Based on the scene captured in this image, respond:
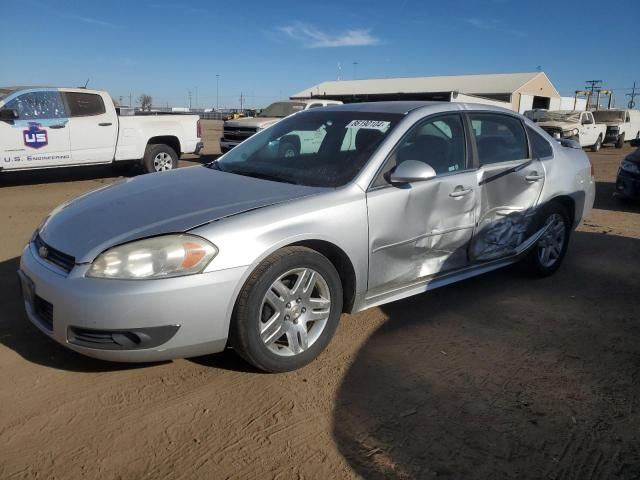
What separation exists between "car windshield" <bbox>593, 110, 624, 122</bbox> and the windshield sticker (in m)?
24.2

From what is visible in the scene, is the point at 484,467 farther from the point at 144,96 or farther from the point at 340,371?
the point at 144,96

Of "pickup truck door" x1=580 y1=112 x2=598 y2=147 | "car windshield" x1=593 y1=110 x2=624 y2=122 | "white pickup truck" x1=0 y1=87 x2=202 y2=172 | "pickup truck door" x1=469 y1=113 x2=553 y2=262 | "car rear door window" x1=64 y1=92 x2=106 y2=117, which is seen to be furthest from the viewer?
"car windshield" x1=593 y1=110 x2=624 y2=122

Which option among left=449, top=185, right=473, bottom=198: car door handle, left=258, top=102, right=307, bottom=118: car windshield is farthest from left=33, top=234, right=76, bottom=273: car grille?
left=258, top=102, right=307, bottom=118: car windshield

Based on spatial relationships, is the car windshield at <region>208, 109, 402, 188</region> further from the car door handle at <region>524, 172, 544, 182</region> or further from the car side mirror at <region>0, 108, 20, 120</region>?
the car side mirror at <region>0, 108, 20, 120</region>

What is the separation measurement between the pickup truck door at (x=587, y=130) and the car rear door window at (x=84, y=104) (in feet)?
56.1

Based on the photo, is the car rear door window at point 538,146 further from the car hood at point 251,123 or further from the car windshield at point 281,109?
the car windshield at point 281,109

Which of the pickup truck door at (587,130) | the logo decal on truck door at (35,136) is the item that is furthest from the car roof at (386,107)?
the pickup truck door at (587,130)

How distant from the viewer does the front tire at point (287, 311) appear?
2.87 m

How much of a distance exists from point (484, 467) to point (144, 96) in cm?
7658

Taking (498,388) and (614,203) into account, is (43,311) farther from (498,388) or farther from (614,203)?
(614,203)

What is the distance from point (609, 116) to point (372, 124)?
2465cm

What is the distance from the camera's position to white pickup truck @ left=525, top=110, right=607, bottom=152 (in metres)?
18.9

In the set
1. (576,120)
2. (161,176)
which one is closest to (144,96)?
(576,120)

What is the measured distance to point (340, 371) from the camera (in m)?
3.20
